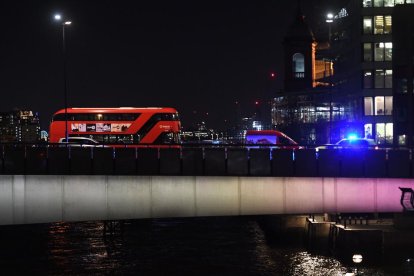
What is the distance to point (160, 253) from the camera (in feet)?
156

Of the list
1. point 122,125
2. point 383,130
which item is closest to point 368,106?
point 383,130

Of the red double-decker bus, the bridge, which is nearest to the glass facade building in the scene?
the red double-decker bus

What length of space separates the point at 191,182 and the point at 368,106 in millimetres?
68404

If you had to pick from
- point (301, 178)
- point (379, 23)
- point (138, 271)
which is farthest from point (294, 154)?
point (379, 23)

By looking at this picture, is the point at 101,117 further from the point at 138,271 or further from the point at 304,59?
the point at 304,59

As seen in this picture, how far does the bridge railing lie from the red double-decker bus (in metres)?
28.9

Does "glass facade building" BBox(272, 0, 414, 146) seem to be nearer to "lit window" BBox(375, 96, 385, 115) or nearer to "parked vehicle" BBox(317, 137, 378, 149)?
"lit window" BBox(375, 96, 385, 115)

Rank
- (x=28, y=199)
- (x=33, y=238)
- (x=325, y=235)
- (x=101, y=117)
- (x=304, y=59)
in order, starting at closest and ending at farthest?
(x=28, y=199) < (x=325, y=235) < (x=33, y=238) < (x=101, y=117) < (x=304, y=59)

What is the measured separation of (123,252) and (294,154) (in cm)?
1665

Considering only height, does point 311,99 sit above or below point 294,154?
above

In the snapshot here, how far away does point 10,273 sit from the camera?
133 feet

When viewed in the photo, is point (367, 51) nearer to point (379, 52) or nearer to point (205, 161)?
point (379, 52)

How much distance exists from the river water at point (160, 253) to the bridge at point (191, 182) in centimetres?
527

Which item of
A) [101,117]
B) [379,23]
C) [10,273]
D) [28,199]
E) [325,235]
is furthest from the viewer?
[379,23]
